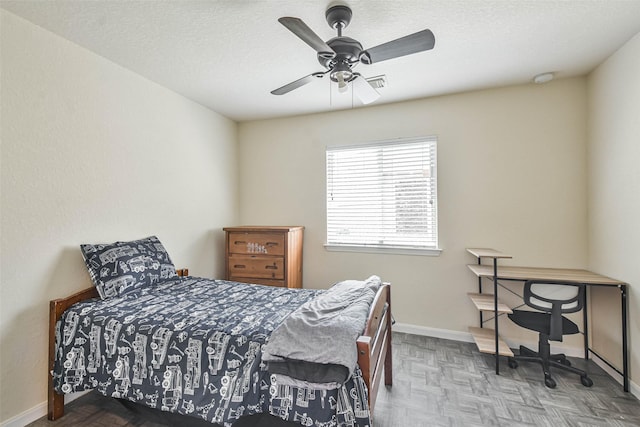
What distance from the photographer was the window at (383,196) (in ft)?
10.6

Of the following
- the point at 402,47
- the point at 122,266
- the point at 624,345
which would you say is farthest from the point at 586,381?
the point at 122,266

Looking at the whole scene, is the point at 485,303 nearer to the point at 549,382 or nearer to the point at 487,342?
the point at 487,342

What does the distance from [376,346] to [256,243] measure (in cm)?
203

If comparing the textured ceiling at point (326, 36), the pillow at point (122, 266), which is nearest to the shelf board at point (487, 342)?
the textured ceiling at point (326, 36)

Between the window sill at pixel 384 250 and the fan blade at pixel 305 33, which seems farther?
the window sill at pixel 384 250

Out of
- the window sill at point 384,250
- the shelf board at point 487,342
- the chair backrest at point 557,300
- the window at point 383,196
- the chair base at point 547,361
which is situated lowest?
the chair base at point 547,361

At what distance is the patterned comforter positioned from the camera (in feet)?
4.49

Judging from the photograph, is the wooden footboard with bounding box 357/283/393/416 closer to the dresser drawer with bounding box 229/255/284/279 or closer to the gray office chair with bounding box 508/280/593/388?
the gray office chair with bounding box 508/280/593/388

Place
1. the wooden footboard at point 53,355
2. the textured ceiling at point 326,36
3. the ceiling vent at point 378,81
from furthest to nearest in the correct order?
the ceiling vent at point 378,81 → the wooden footboard at point 53,355 → the textured ceiling at point 326,36

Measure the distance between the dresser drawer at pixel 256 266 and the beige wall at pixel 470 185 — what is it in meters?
0.53

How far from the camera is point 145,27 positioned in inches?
78.3

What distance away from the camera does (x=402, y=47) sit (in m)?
1.66

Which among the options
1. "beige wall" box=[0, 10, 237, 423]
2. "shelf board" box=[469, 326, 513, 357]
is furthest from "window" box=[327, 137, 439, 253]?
"beige wall" box=[0, 10, 237, 423]

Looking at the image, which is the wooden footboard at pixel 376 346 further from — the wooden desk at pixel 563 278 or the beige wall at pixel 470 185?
the beige wall at pixel 470 185
